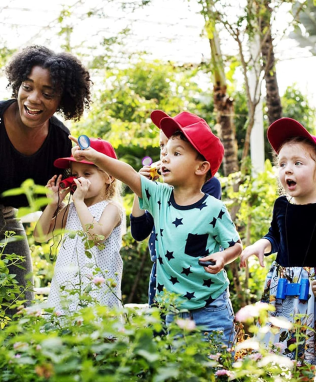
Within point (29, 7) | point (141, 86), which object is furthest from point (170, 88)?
point (29, 7)

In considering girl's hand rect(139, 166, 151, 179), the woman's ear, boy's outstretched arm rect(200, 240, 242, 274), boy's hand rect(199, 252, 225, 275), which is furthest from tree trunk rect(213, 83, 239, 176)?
boy's hand rect(199, 252, 225, 275)

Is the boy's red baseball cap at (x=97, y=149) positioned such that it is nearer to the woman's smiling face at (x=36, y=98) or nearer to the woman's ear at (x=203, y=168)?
the woman's smiling face at (x=36, y=98)

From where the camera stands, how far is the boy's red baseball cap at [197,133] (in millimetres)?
2416

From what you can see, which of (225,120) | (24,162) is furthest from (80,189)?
(225,120)

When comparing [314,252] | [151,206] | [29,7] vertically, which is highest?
[29,7]

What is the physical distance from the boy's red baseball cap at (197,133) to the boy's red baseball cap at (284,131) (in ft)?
0.79

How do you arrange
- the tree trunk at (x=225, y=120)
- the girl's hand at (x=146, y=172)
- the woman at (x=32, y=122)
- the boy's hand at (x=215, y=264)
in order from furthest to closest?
1. the tree trunk at (x=225, y=120)
2. the woman at (x=32, y=122)
3. the girl's hand at (x=146, y=172)
4. the boy's hand at (x=215, y=264)

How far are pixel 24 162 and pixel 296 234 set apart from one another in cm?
138

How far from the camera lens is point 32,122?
2.89 metres

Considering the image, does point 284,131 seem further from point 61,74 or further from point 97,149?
point 61,74

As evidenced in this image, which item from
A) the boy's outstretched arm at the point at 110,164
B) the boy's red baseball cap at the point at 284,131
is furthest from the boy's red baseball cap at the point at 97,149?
the boy's red baseball cap at the point at 284,131

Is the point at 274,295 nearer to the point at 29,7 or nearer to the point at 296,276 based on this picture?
the point at 296,276

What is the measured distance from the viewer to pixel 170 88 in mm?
11633

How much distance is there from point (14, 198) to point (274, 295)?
53.2 inches
